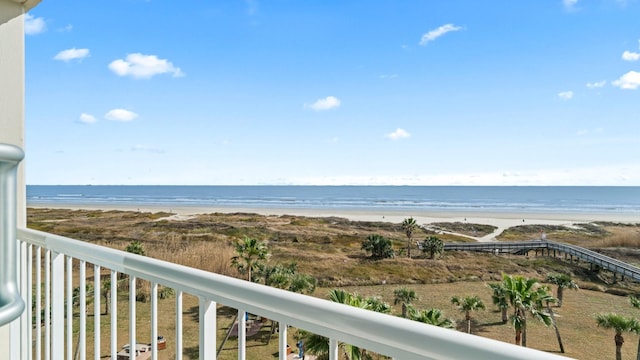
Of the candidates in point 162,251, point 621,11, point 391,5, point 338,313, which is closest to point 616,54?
point 621,11

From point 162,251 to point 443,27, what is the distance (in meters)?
23.6

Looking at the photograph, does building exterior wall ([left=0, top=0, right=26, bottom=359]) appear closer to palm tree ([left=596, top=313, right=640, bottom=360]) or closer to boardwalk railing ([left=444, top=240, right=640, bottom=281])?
palm tree ([left=596, top=313, right=640, bottom=360])

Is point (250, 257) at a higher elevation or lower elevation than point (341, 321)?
lower

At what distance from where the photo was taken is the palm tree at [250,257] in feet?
48.2

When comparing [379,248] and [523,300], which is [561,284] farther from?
[379,248]

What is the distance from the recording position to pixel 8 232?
1.47 feet

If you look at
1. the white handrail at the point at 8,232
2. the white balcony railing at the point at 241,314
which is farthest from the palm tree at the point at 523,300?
the white handrail at the point at 8,232

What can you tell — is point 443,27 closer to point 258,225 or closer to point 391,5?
point 391,5

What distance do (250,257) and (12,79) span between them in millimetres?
13355

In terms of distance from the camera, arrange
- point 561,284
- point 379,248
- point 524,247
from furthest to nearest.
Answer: point 524,247, point 379,248, point 561,284

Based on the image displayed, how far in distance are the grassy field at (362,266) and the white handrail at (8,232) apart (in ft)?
28.8

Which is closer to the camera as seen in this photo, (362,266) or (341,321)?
(341,321)

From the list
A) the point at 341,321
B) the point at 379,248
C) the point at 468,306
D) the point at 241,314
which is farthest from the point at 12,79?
the point at 379,248

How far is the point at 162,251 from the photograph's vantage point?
686 inches
